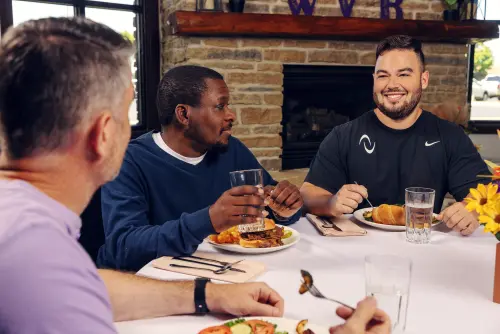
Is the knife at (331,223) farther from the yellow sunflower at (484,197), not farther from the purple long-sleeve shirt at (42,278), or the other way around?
the purple long-sleeve shirt at (42,278)

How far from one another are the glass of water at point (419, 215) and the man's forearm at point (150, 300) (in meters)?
0.72

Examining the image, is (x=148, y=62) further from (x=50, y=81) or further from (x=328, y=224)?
(x=50, y=81)

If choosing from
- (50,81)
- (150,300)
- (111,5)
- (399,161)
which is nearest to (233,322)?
(150,300)

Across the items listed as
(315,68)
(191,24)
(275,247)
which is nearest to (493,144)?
(315,68)

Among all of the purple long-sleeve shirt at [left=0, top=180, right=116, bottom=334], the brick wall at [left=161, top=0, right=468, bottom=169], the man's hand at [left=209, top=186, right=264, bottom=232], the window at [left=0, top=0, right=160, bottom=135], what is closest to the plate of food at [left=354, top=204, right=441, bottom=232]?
the man's hand at [left=209, top=186, right=264, bottom=232]

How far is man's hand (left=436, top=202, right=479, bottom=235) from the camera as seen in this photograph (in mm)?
1506

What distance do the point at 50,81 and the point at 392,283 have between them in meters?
0.69

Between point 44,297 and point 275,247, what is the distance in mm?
844

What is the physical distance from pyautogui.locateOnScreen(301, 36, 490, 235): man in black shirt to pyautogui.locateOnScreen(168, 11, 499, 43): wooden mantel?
4.65 ft

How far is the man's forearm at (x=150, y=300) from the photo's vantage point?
98 cm

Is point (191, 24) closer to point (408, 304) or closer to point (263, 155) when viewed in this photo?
point (263, 155)

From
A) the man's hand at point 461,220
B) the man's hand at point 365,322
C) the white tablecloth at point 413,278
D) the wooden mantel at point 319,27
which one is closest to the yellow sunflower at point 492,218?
the white tablecloth at point 413,278

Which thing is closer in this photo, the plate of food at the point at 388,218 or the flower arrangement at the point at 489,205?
the flower arrangement at the point at 489,205

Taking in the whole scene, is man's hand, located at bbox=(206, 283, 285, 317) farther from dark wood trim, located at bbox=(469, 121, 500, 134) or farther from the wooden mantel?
dark wood trim, located at bbox=(469, 121, 500, 134)
